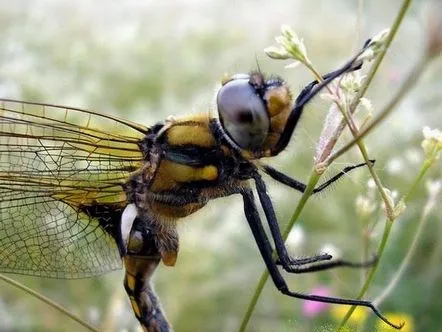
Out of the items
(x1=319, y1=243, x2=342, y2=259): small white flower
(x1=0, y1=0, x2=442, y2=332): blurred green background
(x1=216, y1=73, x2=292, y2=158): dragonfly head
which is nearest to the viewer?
(x1=216, y1=73, x2=292, y2=158): dragonfly head

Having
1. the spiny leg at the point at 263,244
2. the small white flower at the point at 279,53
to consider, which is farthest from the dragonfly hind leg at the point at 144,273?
the small white flower at the point at 279,53

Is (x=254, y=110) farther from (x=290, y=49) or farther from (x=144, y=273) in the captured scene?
(x=144, y=273)

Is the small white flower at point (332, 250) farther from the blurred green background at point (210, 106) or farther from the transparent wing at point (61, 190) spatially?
the transparent wing at point (61, 190)

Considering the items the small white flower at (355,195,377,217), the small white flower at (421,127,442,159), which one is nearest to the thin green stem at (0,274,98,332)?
the small white flower at (355,195,377,217)

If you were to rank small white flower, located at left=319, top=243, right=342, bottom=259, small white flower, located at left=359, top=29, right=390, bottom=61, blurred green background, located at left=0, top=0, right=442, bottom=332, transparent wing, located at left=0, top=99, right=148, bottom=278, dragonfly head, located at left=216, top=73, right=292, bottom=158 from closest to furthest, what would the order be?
small white flower, located at left=359, top=29, right=390, bottom=61
dragonfly head, located at left=216, top=73, right=292, bottom=158
transparent wing, located at left=0, top=99, right=148, bottom=278
small white flower, located at left=319, top=243, right=342, bottom=259
blurred green background, located at left=0, top=0, right=442, bottom=332

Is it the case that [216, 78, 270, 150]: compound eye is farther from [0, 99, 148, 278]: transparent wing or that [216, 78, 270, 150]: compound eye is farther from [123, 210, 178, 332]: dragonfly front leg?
[123, 210, 178, 332]: dragonfly front leg

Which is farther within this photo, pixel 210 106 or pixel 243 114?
pixel 210 106

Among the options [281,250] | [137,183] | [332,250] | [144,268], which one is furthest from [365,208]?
[332,250]
